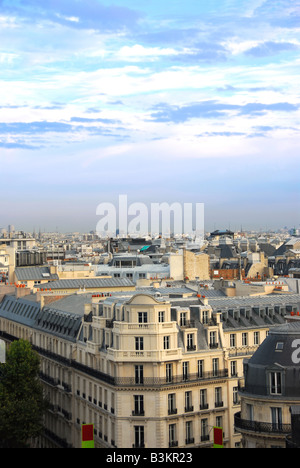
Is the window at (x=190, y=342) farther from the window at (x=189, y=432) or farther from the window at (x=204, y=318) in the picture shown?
the window at (x=189, y=432)

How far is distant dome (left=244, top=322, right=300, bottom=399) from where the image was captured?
3083 cm

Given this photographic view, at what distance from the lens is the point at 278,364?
102 feet

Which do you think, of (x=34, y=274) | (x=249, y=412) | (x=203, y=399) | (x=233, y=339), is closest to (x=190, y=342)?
(x=203, y=399)

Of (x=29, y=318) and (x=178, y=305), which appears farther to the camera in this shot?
(x=29, y=318)

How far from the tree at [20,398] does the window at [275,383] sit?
51.1 feet

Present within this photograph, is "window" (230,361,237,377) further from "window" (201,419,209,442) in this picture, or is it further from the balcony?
the balcony

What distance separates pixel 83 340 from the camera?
43469 mm

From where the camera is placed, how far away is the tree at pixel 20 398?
41.8 meters

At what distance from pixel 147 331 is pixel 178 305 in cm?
410

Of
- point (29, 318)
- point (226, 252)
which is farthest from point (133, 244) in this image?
point (29, 318)

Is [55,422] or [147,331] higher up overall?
[147,331]

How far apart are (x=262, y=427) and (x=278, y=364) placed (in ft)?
8.08
